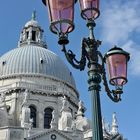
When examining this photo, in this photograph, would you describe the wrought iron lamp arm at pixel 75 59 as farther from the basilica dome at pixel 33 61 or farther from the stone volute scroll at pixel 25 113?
the basilica dome at pixel 33 61

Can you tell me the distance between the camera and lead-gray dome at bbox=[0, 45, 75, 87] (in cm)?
4969

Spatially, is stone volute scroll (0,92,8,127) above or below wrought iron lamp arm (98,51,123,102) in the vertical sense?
above

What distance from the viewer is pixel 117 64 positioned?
9492mm

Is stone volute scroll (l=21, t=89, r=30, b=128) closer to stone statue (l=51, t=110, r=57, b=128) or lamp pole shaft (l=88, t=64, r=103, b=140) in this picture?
stone statue (l=51, t=110, r=57, b=128)

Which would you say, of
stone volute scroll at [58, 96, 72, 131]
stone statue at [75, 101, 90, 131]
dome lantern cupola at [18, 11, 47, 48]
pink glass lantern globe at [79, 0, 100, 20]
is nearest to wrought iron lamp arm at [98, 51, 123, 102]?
pink glass lantern globe at [79, 0, 100, 20]

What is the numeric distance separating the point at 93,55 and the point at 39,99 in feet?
126

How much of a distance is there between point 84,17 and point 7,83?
131ft

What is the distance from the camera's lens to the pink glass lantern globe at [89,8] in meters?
8.88

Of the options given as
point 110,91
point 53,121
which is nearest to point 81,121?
point 53,121

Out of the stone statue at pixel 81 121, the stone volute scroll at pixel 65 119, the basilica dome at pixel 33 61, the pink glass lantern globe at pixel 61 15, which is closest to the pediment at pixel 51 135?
the stone volute scroll at pixel 65 119

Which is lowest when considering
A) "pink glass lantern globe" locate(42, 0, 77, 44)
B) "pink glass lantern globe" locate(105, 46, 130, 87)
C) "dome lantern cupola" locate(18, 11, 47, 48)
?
"pink glass lantern globe" locate(105, 46, 130, 87)

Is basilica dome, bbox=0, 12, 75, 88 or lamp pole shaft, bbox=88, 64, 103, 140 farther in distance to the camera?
basilica dome, bbox=0, 12, 75, 88

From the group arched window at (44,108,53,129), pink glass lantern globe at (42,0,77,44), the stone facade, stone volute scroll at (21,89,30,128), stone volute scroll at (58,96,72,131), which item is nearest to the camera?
pink glass lantern globe at (42,0,77,44)

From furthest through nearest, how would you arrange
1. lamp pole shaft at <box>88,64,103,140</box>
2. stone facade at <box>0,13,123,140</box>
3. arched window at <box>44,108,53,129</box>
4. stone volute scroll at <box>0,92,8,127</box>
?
arched window at <box>44,108,53,129</box> → stone volute scroll at <box>0,92,8,127</box> → stone facade at <box>0,13,123,140</box> → lamp pole shaft at <box>88,64,103,140</box>
